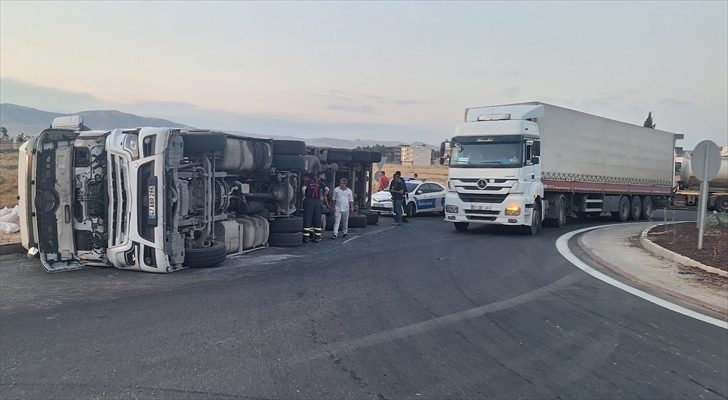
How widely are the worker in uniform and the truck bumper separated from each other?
4800 mm

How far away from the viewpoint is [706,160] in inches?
480

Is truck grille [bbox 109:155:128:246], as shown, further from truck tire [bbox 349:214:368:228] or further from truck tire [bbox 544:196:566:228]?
truck tire [bbox 544:196:566:228]

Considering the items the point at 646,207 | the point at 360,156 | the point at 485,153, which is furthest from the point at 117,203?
the point at 646,207

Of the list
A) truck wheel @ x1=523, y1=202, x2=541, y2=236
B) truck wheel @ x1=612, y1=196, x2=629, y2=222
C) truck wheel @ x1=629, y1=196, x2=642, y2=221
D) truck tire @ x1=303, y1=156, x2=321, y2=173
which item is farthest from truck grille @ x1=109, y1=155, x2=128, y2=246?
truck wheel @ x1=629, y1=196, x2=642, y2=221

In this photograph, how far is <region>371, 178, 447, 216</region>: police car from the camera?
23219 mm

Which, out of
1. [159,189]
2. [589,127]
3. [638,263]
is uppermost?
[589,127]

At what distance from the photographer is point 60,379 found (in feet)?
15.6

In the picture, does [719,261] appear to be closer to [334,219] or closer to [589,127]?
[334,219]

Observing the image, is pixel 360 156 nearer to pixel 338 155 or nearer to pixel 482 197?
pixel 338 155

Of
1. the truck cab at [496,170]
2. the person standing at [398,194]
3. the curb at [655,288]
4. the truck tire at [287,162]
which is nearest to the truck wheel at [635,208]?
the truck cab at [496,170]

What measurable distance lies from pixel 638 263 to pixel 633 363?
7.22 m

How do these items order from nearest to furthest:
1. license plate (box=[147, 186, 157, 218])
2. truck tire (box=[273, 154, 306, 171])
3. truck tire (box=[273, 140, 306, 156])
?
license plate (box=[147, 186, 157, 218]), truck tire (box=[273, 154, 306, 171]), truck tire (box=[273, 140, 306, 156])

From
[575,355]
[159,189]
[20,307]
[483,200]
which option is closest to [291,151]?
[159,189]

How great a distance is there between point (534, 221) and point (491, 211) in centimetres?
174
